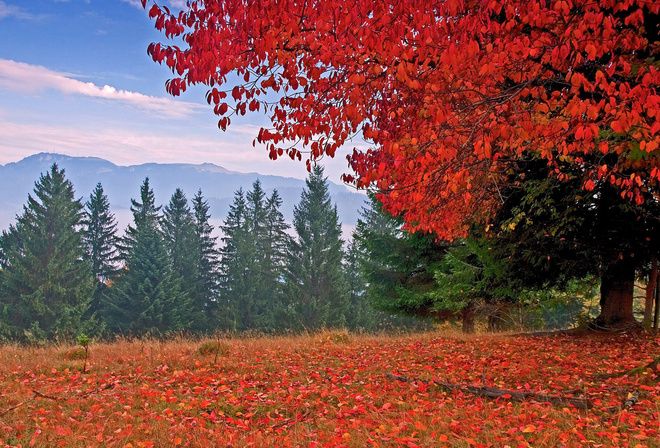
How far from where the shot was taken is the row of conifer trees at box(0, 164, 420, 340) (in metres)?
36.8

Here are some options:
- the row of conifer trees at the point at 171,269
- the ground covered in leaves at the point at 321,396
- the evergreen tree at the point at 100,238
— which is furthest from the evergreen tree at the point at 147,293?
the ground covered in leaves at the point at 321,396

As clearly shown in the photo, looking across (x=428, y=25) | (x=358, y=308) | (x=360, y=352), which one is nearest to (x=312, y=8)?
(x=428, y=25)

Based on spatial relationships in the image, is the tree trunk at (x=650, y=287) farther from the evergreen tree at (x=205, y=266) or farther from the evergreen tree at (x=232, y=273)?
the evergreen tree at (x=205, y=266)

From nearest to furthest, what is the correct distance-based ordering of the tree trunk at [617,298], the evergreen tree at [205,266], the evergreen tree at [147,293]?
1. the tree trunk at [617,298]
2. the evergreen tree at [147,293]
3. the evergreen tree at [205,266]

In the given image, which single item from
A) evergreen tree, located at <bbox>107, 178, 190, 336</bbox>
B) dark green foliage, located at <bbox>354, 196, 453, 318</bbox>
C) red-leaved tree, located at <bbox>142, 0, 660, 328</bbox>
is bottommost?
evergreen tree, located at <bbox>107, 178, 190, 336</bbox>

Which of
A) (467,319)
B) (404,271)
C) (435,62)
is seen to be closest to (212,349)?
(435,62)

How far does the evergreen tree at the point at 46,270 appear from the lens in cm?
3531

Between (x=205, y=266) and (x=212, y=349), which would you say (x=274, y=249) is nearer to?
(x=205, y=266)

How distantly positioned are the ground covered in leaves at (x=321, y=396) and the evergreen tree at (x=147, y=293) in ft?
101

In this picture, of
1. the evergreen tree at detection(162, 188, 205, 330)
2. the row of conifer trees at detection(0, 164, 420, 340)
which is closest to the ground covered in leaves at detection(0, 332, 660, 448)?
the row of conifer trees at detection(0, 164, 420, 340)

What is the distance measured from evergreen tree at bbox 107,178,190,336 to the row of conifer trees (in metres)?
0.09

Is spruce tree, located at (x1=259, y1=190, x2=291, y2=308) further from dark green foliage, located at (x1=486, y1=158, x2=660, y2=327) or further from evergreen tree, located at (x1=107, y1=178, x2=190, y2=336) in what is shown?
dark green foliage, located at (x1=486, y1=158, x2=660, y2=327)

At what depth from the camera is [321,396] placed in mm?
6156

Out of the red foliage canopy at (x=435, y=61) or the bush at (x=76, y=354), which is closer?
the red foliage canopy at (x=435, y=61)
